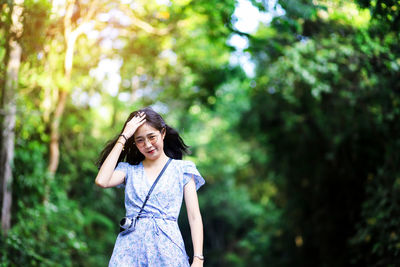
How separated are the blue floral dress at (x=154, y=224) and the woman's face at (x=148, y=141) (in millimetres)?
138

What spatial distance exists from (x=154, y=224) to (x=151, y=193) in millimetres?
215

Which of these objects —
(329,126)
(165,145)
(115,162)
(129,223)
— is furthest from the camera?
(329,126)

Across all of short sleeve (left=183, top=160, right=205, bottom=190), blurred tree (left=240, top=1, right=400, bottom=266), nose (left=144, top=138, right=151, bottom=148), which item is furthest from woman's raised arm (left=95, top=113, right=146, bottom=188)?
blurred tree (left=240, top=1, right=400, bottom=266)

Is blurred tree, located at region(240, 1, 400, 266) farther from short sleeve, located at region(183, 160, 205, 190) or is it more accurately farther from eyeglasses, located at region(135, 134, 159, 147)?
eyeglasses, located at region(135, 134, 159, 147)

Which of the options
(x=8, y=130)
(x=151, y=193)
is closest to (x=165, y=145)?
(x=151, y=193)

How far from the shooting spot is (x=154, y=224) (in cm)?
333

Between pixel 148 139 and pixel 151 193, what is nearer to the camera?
pixel 151 193

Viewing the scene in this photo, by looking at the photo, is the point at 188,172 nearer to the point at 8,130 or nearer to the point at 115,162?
the point at 115,162

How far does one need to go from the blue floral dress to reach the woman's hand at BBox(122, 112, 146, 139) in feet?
0.90

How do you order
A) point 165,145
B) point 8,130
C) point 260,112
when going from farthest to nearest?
point 260,112 < point 8,130 < point 165,145

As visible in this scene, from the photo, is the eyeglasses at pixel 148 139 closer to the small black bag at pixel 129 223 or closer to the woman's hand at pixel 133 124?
the woman's hand at pixel 133 124

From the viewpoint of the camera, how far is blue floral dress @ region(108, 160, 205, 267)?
3.27m

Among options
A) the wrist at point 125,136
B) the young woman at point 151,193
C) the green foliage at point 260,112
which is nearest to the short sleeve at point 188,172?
the young woman at point 151,193

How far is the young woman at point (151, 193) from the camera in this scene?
328cm
